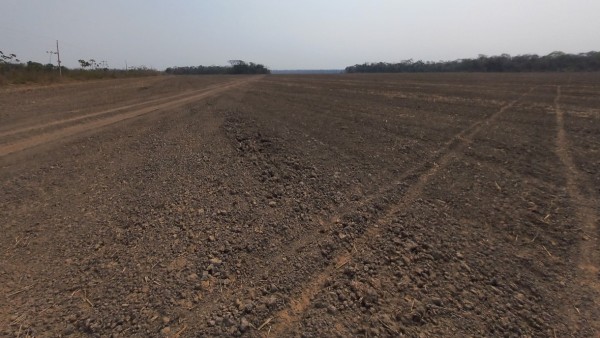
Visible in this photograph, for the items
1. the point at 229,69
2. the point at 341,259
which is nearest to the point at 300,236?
the point at 341,259

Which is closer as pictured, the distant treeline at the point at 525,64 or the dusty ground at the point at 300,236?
the dusty ground at the point at 300,236

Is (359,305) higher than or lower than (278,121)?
lower

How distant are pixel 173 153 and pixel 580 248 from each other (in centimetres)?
573

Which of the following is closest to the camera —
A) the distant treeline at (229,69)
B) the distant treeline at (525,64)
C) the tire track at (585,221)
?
the tire track at (585,221)

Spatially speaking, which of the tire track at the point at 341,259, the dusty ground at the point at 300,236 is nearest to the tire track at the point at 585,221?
the dusty ground at the point at 300,236

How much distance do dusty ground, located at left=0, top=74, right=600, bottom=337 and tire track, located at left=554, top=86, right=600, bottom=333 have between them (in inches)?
0.8

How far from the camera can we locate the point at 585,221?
391cm

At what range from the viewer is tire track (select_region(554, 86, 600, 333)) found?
9.71ft

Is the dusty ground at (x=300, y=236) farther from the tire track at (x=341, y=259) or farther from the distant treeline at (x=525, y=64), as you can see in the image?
the distant treeline at (x=525, y=64)

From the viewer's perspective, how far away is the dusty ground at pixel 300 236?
105 inches

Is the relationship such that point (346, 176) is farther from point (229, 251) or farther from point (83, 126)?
point (83, 126)

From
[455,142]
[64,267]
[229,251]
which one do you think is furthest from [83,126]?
[455,142]

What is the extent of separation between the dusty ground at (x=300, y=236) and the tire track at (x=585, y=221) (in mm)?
21

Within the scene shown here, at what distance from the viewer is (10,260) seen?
337 cm
